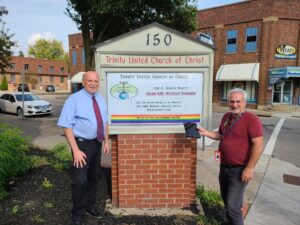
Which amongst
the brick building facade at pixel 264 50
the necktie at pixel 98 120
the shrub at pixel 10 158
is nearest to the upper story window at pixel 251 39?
the brick building facade at pixel 264 50

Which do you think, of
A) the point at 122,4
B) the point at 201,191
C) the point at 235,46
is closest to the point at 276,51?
the point at 235,46

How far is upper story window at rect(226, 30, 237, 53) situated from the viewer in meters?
22.9

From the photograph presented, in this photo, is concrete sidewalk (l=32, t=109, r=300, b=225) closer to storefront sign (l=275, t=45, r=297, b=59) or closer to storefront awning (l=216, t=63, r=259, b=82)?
storefront awning (l=216, t=63, r=259, b=82)

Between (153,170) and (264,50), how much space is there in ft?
65.3

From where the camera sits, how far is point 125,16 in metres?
10.6

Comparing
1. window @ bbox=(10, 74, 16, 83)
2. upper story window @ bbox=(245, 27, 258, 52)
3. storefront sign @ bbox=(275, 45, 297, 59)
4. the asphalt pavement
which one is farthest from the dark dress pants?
window @ bbox=(10, 74, 16, 83)

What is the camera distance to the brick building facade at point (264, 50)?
20.6 metres

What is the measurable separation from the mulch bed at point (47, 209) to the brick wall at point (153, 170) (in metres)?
0.28

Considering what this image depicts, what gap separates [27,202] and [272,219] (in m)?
3.29

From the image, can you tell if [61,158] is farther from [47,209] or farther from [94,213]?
[94,213]

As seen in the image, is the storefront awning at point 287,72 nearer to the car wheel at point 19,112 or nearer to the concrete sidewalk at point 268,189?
the concrete sidewalk at point 268,189

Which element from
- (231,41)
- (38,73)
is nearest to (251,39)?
(231,41)

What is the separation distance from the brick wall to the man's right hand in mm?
668

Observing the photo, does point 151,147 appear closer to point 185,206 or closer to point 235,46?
point 185,206
